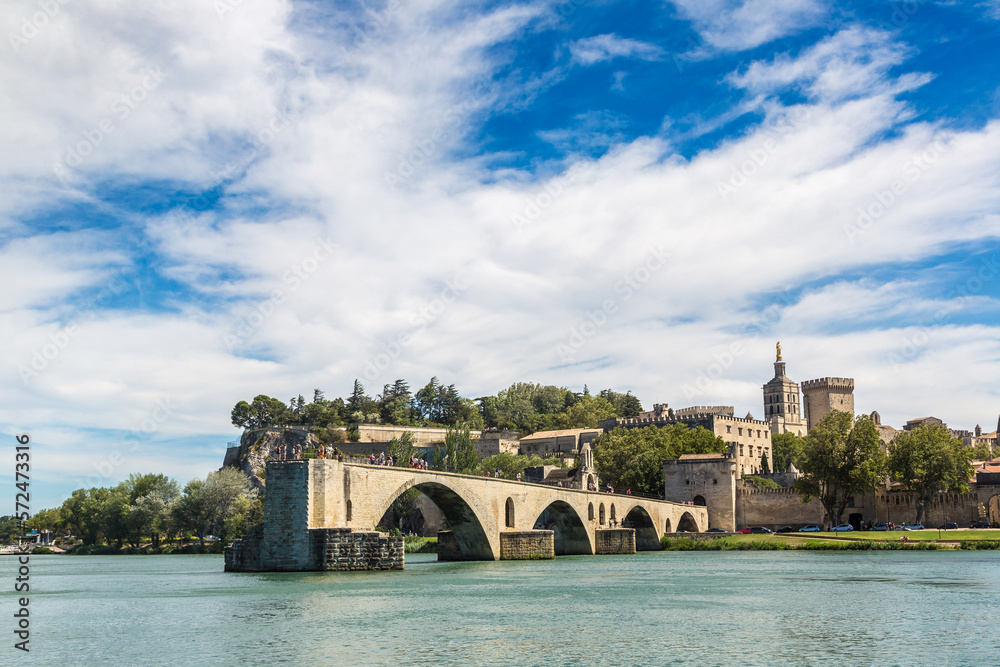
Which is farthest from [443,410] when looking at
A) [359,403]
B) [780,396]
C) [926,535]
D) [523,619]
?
[523,619]

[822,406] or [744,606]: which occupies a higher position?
[822,406]

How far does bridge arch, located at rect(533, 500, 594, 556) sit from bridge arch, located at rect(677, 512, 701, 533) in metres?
17.9

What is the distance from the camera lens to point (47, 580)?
46188 millimetres

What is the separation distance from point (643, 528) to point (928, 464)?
79.4 feet

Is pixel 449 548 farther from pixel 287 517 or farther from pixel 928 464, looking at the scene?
pixel 928 464

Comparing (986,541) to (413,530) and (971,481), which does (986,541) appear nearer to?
(971,481)

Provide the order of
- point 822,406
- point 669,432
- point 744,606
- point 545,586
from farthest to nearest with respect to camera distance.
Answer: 1. point 822,406
2. point 669,432
3. point 545,586
4. point 744,606

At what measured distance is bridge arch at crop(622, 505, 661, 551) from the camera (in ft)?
242

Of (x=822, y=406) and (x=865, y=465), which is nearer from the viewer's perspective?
(x=865, y=465)

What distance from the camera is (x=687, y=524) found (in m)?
82.9

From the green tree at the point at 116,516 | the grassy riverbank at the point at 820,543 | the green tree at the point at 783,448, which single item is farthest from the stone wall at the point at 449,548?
the green tree at the point at 783,448

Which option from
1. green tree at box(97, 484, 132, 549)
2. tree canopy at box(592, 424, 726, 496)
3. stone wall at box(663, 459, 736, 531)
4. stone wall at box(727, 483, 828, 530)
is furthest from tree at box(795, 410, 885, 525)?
green tree at box(97, 484, 132, 549)

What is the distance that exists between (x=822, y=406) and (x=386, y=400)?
6991 centimetres

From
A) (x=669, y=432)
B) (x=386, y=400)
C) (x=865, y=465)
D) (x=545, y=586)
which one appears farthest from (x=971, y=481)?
(x=386, y=400)
